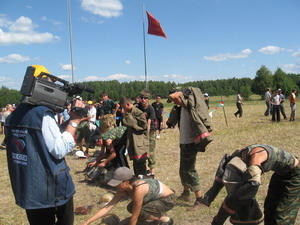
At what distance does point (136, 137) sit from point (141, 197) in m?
1.74

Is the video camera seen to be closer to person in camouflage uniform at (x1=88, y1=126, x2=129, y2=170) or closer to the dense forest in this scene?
person in camouflage uniform at (x1=88, y1=126, x2=129, y2=170)

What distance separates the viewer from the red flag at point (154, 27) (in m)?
11.6

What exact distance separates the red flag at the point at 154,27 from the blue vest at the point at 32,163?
10220 mm

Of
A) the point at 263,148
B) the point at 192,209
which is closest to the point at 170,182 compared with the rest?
the point at 192,209

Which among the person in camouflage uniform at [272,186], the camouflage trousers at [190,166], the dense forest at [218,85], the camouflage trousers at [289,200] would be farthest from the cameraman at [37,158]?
the dense forest at [218,85]

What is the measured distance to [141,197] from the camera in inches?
116

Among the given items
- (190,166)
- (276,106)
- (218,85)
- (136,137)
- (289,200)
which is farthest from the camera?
(218,85)

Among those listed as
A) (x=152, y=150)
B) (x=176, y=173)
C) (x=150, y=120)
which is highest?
(x=150, y=120)

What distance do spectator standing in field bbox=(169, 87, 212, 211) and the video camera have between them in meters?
2.00

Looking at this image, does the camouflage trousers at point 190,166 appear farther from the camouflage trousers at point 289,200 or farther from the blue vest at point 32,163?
the blue vest at point 32,163

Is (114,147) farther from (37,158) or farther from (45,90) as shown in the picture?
(45,90)

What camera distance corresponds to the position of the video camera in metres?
1.89

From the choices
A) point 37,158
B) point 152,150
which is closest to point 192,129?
point 152,150

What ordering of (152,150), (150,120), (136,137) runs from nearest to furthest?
(136,137) < (152,150) < (150,120)
